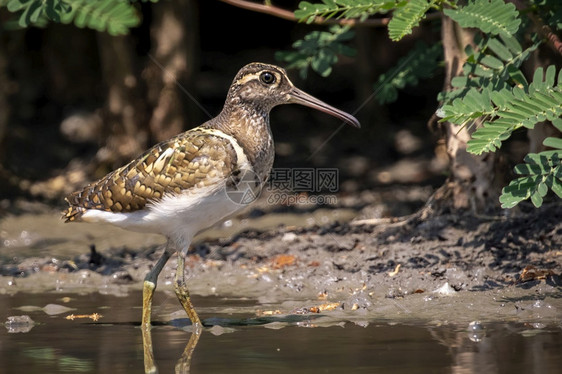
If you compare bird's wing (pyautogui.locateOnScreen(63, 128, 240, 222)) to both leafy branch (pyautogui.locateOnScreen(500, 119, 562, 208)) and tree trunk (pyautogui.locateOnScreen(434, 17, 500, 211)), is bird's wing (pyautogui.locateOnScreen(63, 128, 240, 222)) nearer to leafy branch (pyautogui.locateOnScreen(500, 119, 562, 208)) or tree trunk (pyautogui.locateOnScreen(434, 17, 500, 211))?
leafy branch (pyautogui.locateOnScreen(500, 119, 562, 208))

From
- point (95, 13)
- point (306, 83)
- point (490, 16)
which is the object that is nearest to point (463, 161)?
point (490, 16)

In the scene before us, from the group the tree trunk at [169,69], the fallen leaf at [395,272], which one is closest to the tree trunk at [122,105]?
the tree trunk at [169,69]

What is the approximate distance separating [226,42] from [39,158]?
5.29m

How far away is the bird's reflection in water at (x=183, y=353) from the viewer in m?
5.77

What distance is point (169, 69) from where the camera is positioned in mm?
11328

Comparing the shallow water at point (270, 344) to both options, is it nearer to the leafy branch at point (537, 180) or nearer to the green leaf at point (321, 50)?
the leafy branch at point (537, 180)

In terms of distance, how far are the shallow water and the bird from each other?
420 millimetres

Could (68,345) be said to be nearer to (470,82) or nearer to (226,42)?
(470,82)

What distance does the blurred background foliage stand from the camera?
25.1 ft

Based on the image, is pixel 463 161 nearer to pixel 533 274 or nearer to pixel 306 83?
pixel 533 274

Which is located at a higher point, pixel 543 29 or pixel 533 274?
pixel 543 29

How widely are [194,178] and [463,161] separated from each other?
2829 mm

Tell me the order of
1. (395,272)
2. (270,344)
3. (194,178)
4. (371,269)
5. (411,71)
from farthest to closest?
(411,71) → (371,269) → (395,272) → (194,178) → (270,344)

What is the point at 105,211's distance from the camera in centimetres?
749
